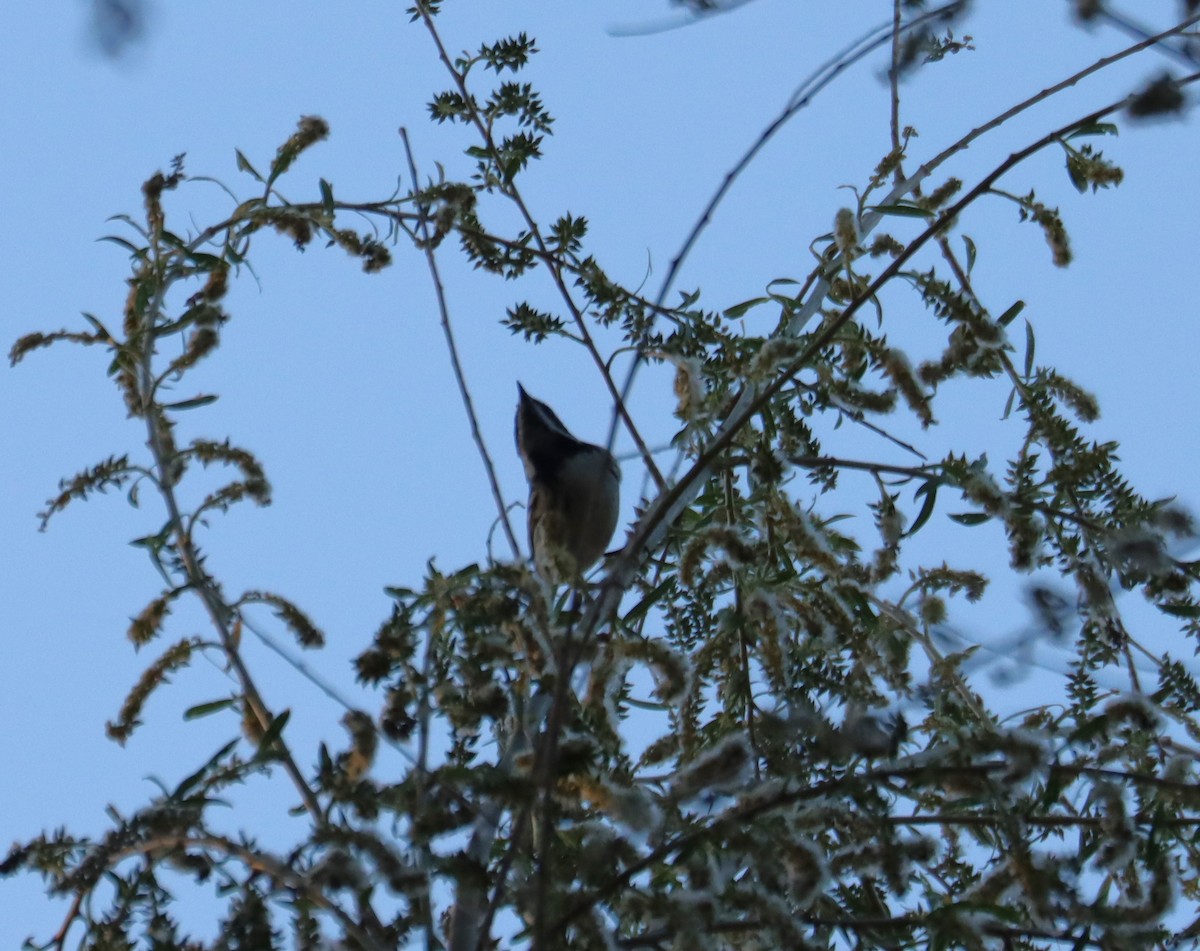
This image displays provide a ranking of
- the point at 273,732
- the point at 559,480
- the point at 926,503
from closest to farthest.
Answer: the point at 273,732 → the point at 926,503 → the point at 559,480

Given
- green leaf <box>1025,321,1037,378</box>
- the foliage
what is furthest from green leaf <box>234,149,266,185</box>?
green leaf <box>1025,321,1037,378</box>

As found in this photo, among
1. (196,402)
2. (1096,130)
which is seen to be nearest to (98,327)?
(196,402)

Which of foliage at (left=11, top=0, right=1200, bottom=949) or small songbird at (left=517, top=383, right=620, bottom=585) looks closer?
foliage at (left=11, top=0, right=1200, bottom=949)

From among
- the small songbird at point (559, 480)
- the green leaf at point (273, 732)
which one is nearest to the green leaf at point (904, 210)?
the green leaf at point (273, 732)

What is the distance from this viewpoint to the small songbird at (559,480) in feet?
19.5

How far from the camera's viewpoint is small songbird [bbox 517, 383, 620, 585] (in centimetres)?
593

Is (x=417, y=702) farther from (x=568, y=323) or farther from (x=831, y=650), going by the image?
(x=568, y=323)

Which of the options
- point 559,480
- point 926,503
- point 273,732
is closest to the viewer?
point 273,732

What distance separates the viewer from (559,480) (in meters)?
6.51

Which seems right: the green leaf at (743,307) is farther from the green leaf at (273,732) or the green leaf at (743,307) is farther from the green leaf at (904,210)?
the green leaf at (273,732)

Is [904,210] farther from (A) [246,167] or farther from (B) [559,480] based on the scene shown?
(B) [559,480]

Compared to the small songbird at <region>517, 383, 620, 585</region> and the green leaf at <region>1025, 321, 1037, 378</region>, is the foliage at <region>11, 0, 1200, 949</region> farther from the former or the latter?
the small songbird at <region>517, 383, 620, 585</region>

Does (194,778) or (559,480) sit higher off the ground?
(559,480)

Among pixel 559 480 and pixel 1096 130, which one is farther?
pixel 559 480
